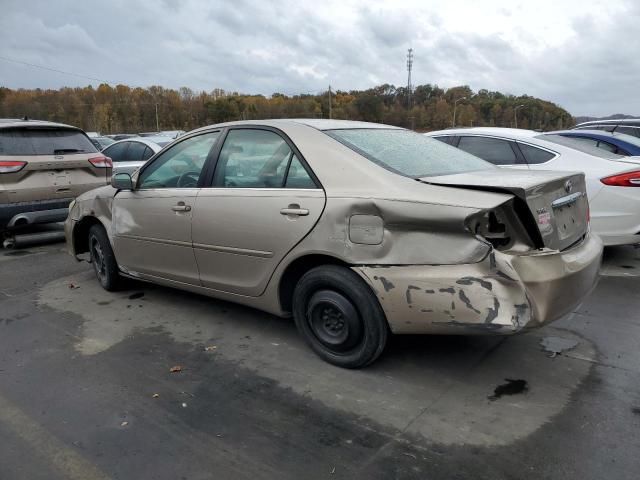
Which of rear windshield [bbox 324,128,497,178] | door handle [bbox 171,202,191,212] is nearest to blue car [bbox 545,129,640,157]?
rear windshield [bbox 324,128,497,178]

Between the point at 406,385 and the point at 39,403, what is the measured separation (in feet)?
7.18

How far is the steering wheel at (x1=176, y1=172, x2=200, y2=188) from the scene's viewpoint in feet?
13.1

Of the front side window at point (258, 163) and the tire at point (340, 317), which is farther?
the front side window at point (258, 163)

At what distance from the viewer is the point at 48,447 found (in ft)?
8.46

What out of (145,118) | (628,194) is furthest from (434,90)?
(628,194)

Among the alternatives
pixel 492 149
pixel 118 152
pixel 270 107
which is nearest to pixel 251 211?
pixel 492 149

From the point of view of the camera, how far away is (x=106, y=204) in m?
4.82

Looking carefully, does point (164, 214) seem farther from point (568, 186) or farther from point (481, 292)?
point (568, 186)

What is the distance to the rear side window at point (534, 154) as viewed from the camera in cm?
564

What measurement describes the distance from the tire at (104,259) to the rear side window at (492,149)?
4059 millimetres

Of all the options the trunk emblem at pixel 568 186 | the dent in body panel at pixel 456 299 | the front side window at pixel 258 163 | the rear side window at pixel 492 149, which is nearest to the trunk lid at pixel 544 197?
the trunk emblem at pixel 568 186

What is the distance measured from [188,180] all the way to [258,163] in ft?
2.49

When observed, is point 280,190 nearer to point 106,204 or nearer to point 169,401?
Answer: point 169,401

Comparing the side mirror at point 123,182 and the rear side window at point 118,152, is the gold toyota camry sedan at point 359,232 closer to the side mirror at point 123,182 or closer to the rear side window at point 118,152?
the side mirror at point 123,182
